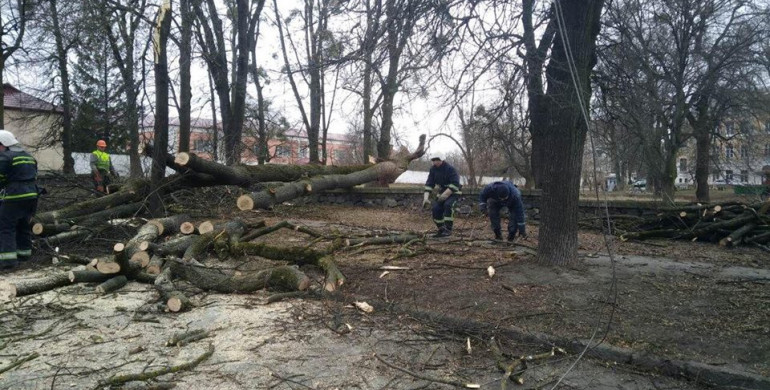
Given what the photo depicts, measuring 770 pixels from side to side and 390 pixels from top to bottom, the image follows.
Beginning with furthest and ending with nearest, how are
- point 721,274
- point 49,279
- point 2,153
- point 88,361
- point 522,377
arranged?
point 2,153 → point 721,274 → point 49,279 → point 88,361 → point 522,377

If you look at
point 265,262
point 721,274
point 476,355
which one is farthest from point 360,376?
point 721,274

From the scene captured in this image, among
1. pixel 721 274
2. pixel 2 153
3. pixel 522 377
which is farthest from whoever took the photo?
pixel 2 153

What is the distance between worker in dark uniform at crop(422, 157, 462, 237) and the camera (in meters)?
8.49

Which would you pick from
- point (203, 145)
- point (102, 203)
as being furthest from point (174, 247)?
point (203, 145)

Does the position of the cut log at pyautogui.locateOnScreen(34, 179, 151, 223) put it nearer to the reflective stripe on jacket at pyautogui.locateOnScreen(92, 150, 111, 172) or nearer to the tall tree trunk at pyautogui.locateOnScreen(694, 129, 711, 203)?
the reflective stripe on jacket at pyautogui.locateOnScreen(92, 150, 111, 172)

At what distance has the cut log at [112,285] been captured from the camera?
531 centimetres

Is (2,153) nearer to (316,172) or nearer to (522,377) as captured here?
(316,172)

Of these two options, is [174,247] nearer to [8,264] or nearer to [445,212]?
[8,264]

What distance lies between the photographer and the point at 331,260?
5.85m

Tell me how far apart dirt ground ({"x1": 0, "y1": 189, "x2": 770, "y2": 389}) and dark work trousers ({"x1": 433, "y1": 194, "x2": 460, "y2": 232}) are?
2022 millimetres

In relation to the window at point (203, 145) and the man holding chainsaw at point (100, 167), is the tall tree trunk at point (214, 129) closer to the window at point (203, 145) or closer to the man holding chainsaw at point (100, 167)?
the window at point (203, 145)

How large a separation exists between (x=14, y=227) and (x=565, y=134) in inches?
280

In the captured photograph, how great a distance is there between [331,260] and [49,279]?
2.97 meters

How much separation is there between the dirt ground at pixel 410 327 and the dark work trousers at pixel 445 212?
6.64 feet
